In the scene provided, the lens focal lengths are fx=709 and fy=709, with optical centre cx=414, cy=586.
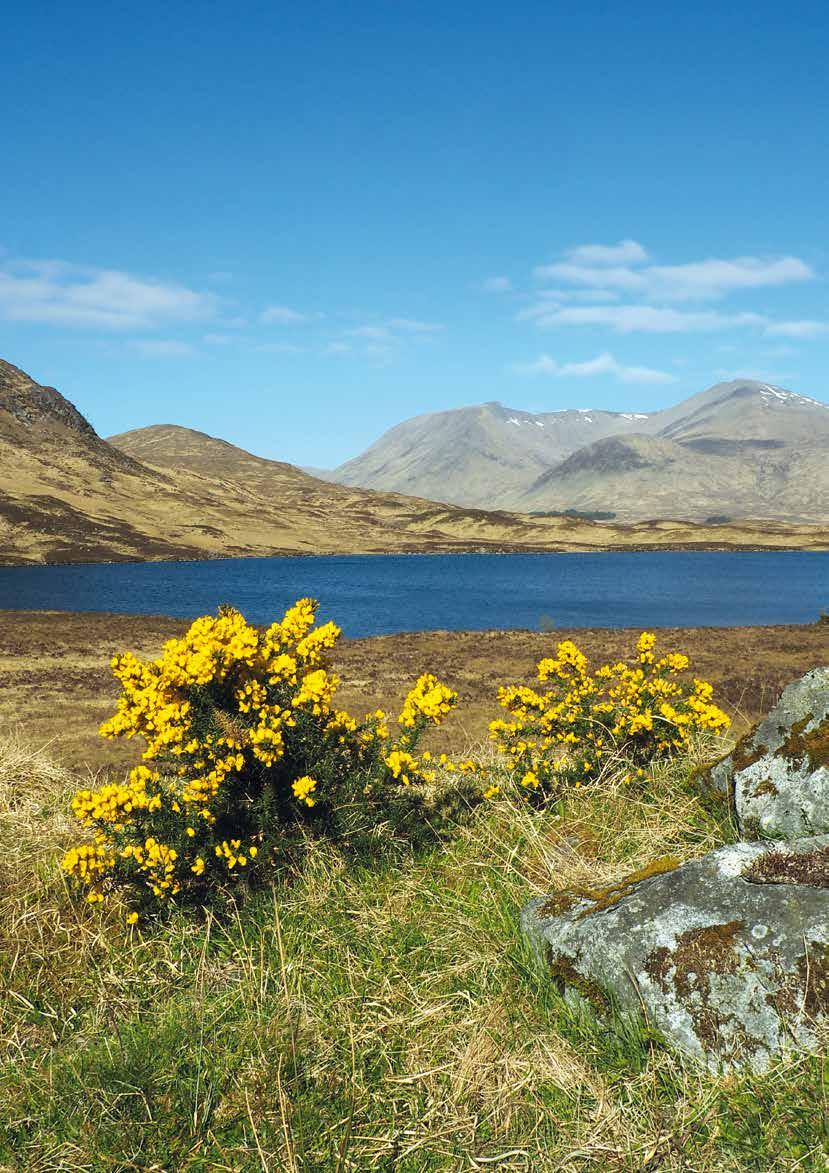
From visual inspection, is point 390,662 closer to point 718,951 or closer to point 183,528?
point 718,951

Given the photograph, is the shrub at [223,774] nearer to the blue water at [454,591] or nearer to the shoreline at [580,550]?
the blue water at [454,591]

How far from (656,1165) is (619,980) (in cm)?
83

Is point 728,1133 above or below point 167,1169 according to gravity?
above

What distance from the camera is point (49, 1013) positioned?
4.36m

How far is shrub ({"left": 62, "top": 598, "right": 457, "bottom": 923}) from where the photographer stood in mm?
5238

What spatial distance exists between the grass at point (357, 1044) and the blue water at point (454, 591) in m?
45.6

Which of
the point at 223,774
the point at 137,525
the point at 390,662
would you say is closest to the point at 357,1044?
the point at 223,774

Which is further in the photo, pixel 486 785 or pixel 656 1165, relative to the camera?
pixel 486 785

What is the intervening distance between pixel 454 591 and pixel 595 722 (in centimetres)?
7224

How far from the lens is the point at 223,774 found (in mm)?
5469

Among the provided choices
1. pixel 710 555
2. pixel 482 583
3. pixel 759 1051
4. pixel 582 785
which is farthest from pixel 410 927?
pixel 710 555

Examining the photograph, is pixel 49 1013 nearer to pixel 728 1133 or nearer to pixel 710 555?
pixel 728 1133

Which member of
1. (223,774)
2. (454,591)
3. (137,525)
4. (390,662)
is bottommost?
(390,662)

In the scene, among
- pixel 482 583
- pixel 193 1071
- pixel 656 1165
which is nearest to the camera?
pixel 656 1165
